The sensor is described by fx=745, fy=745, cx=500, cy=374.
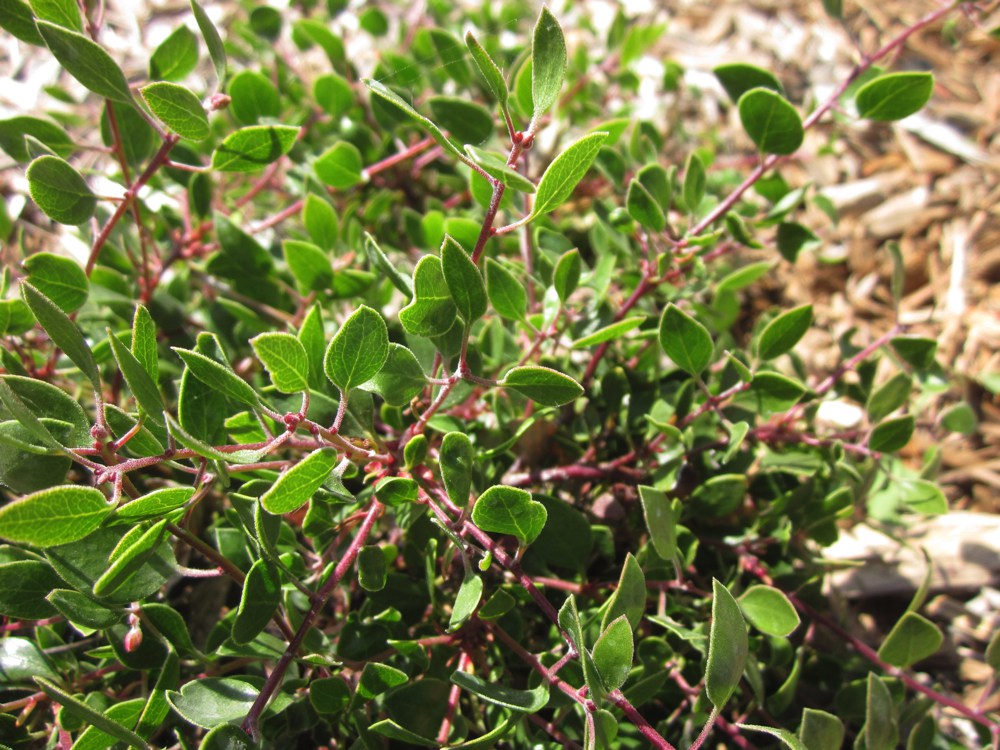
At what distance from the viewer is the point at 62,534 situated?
3.00 feet

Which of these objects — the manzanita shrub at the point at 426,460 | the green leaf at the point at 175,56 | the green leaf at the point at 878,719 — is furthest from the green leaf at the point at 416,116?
the green leaf at the point at 878,719

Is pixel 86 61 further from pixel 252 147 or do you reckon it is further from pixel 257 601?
pixel 257 601

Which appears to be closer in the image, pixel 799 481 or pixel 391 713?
pixel 391 713

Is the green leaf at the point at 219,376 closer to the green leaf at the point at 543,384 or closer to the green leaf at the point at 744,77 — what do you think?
the green leaf at the point at 543,384

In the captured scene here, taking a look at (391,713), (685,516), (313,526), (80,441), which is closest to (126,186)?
(80,441)

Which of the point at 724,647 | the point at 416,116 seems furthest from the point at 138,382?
the point at 724,647

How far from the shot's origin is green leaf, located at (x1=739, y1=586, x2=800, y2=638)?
120 cm

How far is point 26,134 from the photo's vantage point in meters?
1.36

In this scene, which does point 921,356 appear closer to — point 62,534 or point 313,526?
point 313,526

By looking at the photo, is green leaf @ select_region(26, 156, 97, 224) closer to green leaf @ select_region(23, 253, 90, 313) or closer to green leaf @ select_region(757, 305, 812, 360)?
green leaf @ select_region(23, 253, 90, 313)

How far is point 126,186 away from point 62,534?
761 mm

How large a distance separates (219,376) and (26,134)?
812 mm

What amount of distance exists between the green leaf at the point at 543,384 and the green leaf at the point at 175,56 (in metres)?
0.91

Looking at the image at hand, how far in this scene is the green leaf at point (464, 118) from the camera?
1.45 m
